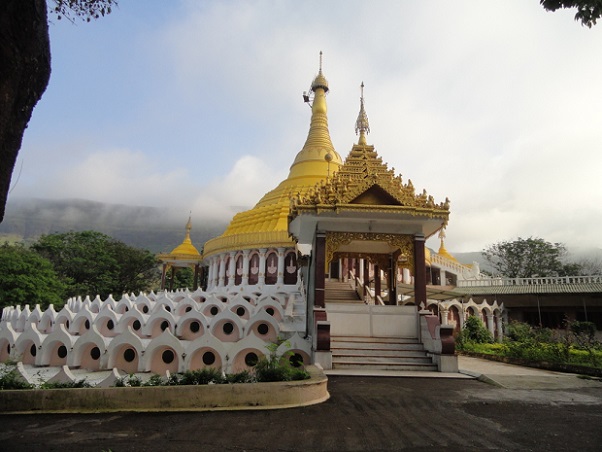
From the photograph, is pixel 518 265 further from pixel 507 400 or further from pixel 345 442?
pixel 345 442

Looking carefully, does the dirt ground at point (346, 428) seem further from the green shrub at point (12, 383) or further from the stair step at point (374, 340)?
the stair step at point (374, 340)

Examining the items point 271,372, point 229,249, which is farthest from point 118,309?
point 271,372

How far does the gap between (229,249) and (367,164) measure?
1732 centimetres

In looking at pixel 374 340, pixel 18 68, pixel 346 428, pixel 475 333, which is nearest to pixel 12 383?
pixel 346 428

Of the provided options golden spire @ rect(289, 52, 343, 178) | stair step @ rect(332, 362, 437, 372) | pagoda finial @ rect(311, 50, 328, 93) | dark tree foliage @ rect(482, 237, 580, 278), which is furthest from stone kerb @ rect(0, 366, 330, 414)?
dark tree foliage @ rect(482, 237, 580, 278)

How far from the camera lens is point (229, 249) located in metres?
30.4

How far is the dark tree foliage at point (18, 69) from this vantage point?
11.9ft

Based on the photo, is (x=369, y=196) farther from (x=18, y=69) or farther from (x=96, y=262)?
(x=96, y=262)

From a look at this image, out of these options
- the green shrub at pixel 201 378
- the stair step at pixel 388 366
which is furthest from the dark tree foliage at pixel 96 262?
the green shrub at pixel 201 378

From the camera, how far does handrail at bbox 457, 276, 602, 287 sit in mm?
29609

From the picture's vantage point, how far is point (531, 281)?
3189cm

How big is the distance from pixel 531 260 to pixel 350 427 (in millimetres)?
48048

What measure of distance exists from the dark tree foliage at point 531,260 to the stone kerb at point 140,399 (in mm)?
47223

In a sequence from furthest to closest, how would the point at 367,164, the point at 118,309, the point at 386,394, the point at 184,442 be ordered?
the point at 118,309 → the point at 367,164 → the point at 386,394 → the point at 184,442
